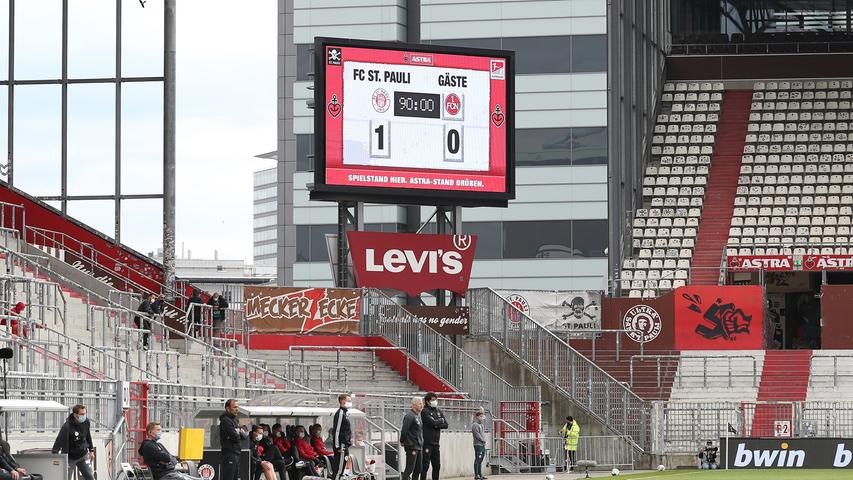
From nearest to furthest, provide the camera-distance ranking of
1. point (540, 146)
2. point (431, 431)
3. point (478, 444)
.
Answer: point (431, 431) < point (478, 444) < point (540, 146)

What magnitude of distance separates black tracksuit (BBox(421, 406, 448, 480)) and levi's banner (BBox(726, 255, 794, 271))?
2449 cm

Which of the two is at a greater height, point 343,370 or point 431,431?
point 343,370

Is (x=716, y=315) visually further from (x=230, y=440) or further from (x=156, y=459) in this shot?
(x=156, y=459)

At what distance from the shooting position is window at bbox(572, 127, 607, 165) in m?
58.6

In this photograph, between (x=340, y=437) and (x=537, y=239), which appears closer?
(x=340, y=437)

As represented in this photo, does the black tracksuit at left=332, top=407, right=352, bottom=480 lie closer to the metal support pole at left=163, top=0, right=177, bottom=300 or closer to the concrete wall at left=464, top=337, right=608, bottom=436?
the concrete wall at left=464, top=337, right=608, bottom=436

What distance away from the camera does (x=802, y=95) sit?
6019 centimetres

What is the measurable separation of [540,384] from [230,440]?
1808cm

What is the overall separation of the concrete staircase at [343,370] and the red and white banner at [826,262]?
15.4m

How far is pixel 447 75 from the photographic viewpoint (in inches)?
1532

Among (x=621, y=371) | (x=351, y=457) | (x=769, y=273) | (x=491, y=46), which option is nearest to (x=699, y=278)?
(x=769, y=273)

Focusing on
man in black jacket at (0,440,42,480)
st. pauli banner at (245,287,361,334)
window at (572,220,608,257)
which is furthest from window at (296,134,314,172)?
man in black jacket at (0,440,42,480)

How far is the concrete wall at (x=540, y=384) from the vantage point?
3906 centimetres

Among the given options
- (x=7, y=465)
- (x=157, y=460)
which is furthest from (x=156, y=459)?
(x=7, y=465)
